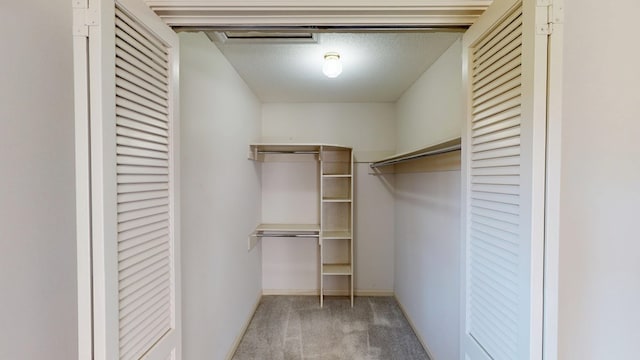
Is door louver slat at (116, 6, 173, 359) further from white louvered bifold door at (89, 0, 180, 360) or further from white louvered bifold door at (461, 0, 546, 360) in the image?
white louvered bifold door at (461, 0, 546, 360)

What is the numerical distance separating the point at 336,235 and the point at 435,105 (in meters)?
1.87

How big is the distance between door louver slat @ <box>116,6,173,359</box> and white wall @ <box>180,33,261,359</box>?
599mm

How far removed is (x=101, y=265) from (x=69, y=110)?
0.48 meters

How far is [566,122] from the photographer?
3.36 feet

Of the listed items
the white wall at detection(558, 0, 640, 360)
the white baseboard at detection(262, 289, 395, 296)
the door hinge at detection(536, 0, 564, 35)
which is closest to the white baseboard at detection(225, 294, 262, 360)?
the white baseboard at detection(262, 289, 395, 296)

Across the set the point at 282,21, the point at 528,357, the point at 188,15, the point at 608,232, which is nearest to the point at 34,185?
the point at 188,15

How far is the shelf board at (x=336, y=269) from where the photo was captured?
3500mm

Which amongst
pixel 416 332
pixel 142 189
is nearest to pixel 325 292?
pixel 416 332

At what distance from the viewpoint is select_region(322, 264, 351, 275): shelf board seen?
11.5 ft

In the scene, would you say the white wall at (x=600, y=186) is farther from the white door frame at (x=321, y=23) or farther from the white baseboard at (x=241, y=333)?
the white baseboard at (x=241, y=333)

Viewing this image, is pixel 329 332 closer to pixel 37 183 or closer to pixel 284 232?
pixel 284 232

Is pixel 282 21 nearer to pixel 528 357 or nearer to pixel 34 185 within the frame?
pixel 34 185

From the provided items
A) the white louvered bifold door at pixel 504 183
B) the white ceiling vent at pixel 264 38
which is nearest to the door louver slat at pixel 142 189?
the white ceiling vent at pixel 264 38

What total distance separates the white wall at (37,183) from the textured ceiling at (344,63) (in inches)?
59.3
